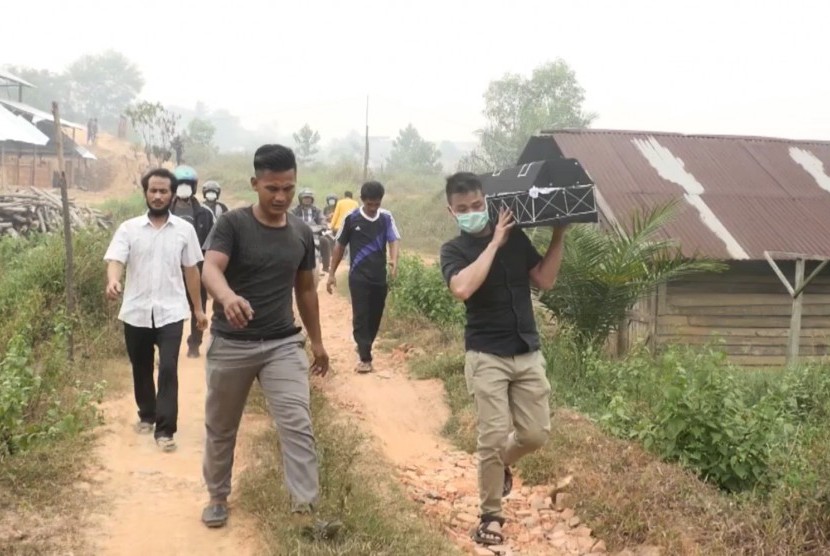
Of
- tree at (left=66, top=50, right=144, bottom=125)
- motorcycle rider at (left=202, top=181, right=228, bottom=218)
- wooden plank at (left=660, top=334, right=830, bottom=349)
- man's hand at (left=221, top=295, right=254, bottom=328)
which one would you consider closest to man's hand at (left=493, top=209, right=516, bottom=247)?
man's hand at (left=221, top=295, right=254, bottom=328)

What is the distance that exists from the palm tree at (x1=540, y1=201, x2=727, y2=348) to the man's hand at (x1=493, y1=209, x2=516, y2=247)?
4185 millimetres

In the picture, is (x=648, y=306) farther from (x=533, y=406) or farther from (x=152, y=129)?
(x=152, y=129)

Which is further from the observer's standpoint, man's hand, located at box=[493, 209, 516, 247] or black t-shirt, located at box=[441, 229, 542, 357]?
black t-shirt, located at box=[441, 229, 542, 357]

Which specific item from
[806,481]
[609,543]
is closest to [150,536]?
[609,543]

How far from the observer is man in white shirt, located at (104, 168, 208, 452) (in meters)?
4.72

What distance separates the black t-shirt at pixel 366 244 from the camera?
6.98 meters

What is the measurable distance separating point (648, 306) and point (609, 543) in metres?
6.49

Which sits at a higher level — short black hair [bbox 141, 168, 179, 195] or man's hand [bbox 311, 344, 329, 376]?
short black hair [bbox 141, 168, 179, 195]

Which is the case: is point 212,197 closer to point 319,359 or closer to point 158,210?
point 158,210

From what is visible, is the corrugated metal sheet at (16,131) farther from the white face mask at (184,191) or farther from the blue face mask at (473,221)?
the blue face mask at (473,221)

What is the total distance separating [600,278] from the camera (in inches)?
302

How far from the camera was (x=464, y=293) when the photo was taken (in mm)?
3551

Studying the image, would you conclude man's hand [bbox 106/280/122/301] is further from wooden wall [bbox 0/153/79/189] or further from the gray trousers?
wooden wall [bbox 0/153/79/189]

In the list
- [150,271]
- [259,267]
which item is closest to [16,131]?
[150,271]
